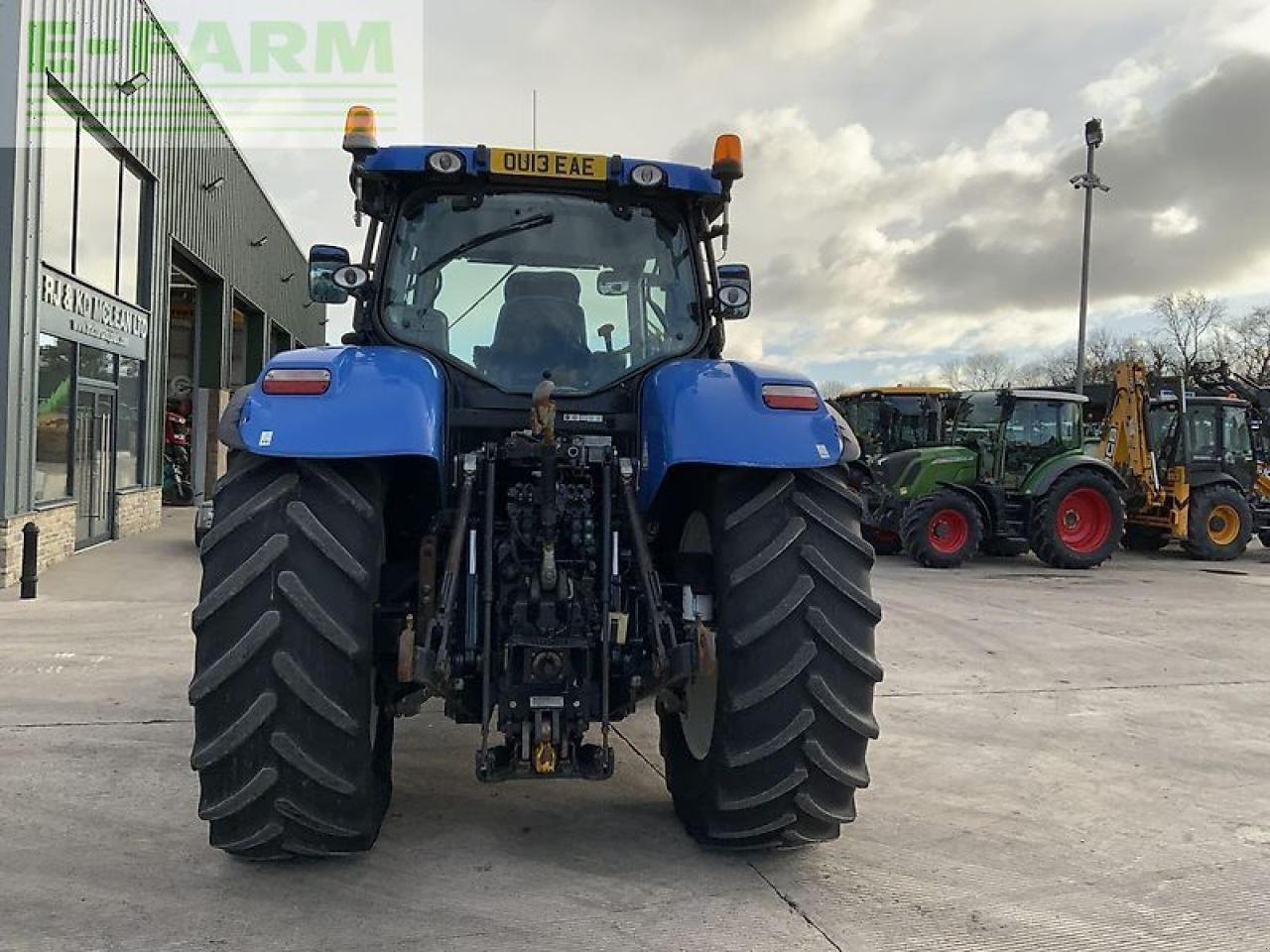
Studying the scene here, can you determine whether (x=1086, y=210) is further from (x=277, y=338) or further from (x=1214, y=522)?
(x=277, y=338)

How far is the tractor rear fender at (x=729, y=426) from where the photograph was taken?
A: 3.45 metres

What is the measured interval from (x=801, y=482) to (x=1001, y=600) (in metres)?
7.87

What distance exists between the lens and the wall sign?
1133 centimetres

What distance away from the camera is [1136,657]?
777cm

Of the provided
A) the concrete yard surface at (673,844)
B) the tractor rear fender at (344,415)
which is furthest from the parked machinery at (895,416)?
the tractor rear fender at (344,415)

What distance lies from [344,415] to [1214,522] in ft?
51.2

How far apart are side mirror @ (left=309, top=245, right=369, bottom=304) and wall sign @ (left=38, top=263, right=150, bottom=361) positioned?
8.48 m

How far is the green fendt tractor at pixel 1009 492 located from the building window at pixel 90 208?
35.6 ft

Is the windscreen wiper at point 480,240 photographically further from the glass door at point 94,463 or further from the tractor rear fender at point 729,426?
the glass door at point 94,463

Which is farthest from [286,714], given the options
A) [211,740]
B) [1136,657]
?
[1136,657]

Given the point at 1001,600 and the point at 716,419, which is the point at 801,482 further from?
the point at 1001,600

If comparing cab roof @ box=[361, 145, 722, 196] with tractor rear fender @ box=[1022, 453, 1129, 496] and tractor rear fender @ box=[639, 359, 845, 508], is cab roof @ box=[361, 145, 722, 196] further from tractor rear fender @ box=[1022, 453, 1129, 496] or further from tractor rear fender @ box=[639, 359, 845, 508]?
tractor rear fender @ box=[1022, 453, 1129, 496]

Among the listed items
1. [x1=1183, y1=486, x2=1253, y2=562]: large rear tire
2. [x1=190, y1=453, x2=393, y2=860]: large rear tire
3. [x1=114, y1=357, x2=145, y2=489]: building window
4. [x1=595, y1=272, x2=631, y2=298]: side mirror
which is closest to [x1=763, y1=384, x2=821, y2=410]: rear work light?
[x1=595, y1=272, x2=631, y2=298]: side mirror

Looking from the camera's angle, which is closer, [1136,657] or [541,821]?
[541,821]
